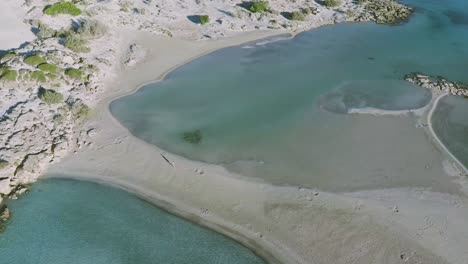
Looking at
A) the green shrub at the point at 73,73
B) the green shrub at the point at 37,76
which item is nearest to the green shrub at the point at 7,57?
the green shrub at the point at 37,76

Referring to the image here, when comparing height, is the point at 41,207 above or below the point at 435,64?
below

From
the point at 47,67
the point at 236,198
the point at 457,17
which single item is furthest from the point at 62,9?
the point at 457,17

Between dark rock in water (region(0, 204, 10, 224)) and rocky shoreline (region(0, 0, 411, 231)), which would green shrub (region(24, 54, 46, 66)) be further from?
dark rock in water (region(0, 204, 10, 224))

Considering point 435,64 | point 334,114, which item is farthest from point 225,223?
point 435,64

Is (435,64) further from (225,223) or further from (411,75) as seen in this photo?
(225,223)

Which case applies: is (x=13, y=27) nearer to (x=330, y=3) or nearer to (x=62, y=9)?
(x=62, y=9)
